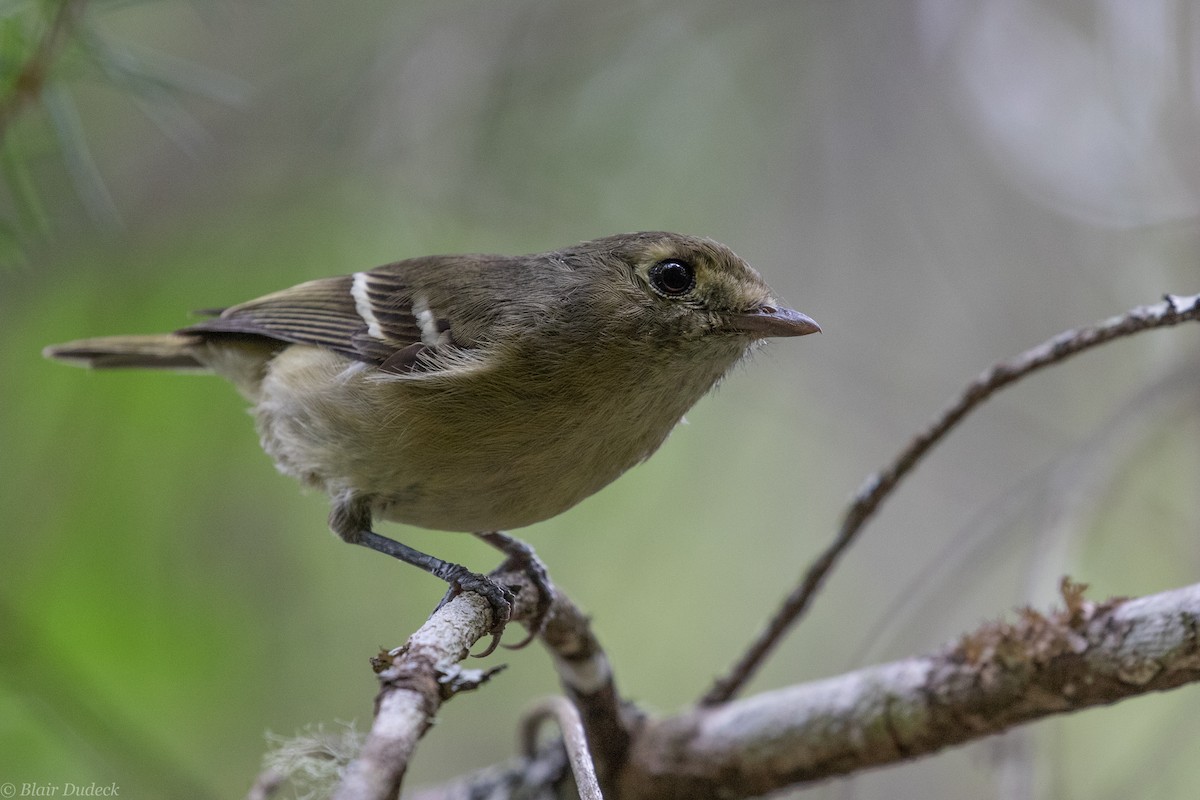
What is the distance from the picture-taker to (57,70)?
3369mm

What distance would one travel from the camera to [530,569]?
3180 mm

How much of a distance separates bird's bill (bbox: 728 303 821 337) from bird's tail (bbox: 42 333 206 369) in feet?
7.59

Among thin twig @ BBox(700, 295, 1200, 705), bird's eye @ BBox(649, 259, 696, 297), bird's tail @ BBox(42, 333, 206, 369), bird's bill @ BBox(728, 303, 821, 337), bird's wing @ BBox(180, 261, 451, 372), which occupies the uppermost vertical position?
bird's tail @ BBox(42, 333, 206, 369)

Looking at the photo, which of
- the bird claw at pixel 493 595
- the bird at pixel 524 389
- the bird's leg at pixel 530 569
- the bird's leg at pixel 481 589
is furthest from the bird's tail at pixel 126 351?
the bird claw at pixel 493 595

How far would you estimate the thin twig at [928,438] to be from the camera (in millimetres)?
2215

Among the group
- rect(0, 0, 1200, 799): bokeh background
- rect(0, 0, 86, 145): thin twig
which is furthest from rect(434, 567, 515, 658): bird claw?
rect(0, 0, 86, 145): thin twig

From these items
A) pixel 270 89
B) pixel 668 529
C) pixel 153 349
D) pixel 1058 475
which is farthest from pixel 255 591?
pixel 1058 475

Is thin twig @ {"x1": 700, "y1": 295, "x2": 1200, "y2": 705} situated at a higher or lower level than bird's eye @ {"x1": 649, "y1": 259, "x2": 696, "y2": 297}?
lower

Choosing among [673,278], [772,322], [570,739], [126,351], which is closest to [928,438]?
[772,322]

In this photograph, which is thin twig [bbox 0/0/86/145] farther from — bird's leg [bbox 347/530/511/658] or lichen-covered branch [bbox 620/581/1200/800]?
lichen-covered branch [bbox 620/581/1200/800]

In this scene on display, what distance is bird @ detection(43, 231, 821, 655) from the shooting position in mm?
3078

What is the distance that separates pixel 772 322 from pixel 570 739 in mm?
1433

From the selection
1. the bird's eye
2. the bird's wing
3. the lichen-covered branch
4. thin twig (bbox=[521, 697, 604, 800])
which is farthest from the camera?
the bird's wing

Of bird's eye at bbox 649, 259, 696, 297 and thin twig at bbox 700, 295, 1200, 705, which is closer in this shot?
thin twig at bbox 700, 295, 1200, 705
